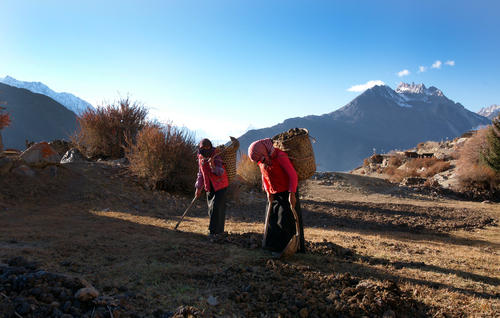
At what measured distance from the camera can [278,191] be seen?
155 inches

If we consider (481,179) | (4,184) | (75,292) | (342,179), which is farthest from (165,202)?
(481,179)

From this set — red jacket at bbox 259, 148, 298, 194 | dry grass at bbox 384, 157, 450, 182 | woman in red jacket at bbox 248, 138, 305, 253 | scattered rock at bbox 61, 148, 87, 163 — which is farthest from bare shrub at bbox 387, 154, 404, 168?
red jacket at bbox 259, 148, 298, 194

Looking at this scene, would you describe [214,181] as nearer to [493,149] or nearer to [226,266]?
[226,266]

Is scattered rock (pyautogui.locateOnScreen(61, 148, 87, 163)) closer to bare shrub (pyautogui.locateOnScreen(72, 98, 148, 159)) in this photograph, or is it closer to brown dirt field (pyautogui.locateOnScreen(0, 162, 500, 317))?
bare shrub (pyautogui.locateOnScreen(72, 98, 148, 159))

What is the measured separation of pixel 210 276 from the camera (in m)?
3.09

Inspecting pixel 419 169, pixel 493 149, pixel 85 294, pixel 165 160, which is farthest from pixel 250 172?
pixel 419 169

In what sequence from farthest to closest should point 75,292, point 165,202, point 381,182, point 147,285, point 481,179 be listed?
point 381,182, point 481,179, point 165,202, point 147,285, point 75,292

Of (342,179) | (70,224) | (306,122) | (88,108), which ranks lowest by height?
(70,224)

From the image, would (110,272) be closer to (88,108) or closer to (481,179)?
(88,108)

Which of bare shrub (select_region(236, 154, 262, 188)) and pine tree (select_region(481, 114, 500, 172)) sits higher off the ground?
pine tree (select_region(481, 114, 500, 172))

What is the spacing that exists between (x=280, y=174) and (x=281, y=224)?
64 centimetres

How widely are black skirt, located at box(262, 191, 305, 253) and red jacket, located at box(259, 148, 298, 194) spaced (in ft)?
0.37

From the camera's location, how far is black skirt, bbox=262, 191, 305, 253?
398 centimetres

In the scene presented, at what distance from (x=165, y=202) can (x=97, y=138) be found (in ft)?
16.8
